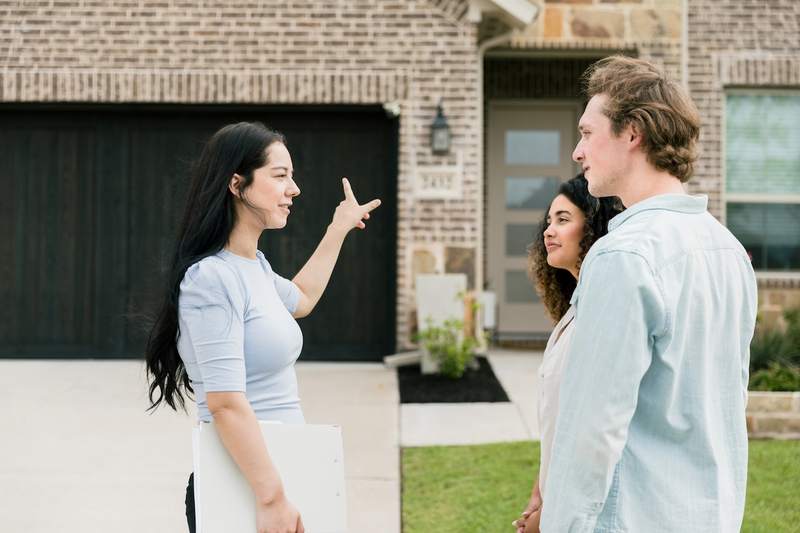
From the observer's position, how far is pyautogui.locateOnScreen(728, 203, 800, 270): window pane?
10.1m

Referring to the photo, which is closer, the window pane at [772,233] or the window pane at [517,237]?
the window pane at [772,233]

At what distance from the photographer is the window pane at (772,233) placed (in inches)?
398

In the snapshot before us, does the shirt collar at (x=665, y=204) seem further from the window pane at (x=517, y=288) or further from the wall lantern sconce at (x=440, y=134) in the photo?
the window pane at (x=517, y=288)

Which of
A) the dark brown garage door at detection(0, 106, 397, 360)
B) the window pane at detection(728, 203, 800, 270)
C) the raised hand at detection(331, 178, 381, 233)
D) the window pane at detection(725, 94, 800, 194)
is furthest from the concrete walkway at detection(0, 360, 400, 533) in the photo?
the window pane at detection(725, 94, 800, 194)

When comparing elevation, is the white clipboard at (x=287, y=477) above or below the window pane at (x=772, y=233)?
below

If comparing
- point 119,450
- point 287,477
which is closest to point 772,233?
point 119,450

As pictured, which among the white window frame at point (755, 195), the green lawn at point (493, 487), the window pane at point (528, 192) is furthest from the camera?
the window pane at point (528, 192)

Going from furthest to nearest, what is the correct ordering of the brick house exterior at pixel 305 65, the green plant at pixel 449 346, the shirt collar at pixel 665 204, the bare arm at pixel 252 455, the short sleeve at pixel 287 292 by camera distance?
the brick house exterior at pixel 305 65, the green plant at pixel 449 346, the short sleeve at pixel 287 292, the bare arm at pixel 252 455, the shirt collar at pixel 665 204

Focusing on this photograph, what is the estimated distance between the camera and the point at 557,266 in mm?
2729

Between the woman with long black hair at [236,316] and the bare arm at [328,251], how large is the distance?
367mm

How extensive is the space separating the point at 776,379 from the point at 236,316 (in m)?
6.01

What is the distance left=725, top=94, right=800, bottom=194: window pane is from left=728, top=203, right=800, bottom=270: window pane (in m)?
0.21

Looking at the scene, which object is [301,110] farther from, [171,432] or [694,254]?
[694,254]

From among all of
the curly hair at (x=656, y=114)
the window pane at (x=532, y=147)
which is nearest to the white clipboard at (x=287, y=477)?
the curly hair at (x=656, y=114)
